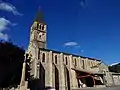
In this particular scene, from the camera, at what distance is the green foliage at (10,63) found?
1129 inches

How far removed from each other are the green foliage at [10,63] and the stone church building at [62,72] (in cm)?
405

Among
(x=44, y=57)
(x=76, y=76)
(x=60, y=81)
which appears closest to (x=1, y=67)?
(x=44, y=57)

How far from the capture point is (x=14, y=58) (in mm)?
32906

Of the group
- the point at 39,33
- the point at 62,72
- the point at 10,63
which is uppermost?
the point at 39,33

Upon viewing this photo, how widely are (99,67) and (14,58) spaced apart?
2584 cm

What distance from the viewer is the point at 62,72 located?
128ft

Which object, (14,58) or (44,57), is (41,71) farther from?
(14,58)

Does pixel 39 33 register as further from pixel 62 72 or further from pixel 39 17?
pixel 62 72

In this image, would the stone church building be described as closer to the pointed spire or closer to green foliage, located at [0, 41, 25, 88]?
green foliage, located at [0, 41, 25, 88]

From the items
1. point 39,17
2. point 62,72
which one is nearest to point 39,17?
point 39,17

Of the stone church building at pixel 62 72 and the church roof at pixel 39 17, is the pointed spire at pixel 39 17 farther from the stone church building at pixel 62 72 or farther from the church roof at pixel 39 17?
the stone church building at pixel 62 72

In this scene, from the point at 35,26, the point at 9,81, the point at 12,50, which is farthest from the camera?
the point at 35,26

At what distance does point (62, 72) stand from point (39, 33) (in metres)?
18.9

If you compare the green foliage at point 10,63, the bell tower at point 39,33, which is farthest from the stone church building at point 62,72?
the bell tower at point 39,33
